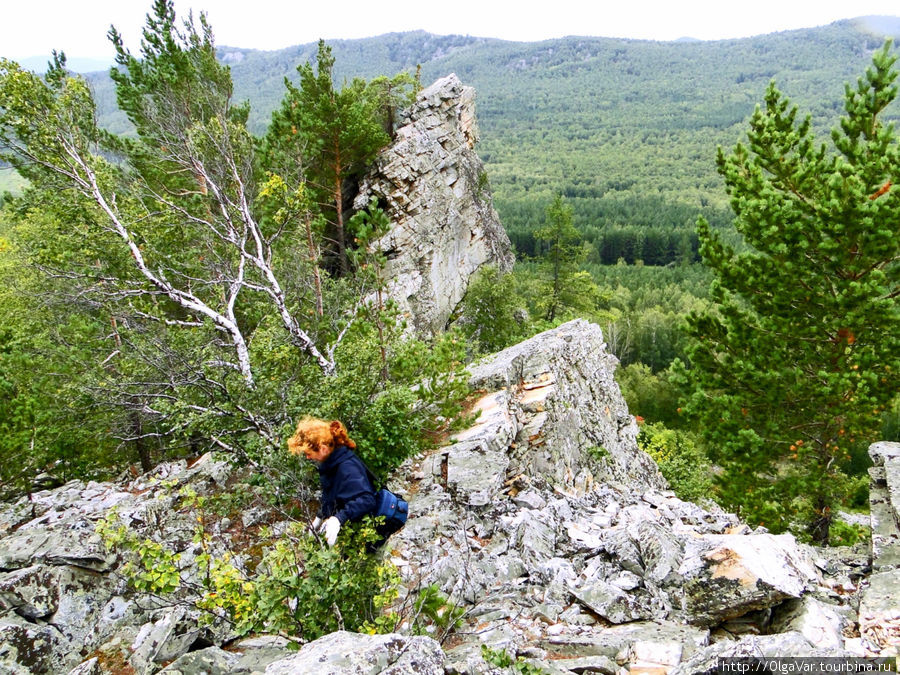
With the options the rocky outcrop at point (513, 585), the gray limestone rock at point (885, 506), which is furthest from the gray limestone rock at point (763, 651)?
the gray limestone rock at point (885, 506)

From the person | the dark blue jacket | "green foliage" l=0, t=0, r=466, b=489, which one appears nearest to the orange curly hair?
the person

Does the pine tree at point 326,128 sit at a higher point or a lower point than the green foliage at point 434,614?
higher

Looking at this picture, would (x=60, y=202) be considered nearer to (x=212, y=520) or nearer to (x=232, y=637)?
(x=212, y=520)

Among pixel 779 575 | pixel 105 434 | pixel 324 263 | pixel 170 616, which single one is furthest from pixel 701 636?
pixel 324 263

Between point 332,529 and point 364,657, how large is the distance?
1225mm

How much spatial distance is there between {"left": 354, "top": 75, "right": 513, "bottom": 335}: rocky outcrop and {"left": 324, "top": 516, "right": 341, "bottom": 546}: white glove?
70.3 ft

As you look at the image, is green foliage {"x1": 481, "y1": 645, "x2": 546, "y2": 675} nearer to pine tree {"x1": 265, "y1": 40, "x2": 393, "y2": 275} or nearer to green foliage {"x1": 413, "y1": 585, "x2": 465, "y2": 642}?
green foliage {"x1": 413, "y1": 585, "x2": 465, "y2": 642}

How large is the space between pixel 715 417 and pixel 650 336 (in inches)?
2529

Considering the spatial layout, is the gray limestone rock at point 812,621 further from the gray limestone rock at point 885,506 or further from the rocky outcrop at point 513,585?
the gray limestone rock at point 885,506

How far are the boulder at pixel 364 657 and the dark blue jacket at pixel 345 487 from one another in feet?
3.65

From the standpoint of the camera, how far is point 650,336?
238ft

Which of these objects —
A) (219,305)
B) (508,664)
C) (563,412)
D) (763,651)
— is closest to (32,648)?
(508,664)

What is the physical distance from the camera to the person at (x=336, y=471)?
529cm

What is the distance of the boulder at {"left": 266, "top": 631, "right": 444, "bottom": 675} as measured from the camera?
156 inches
